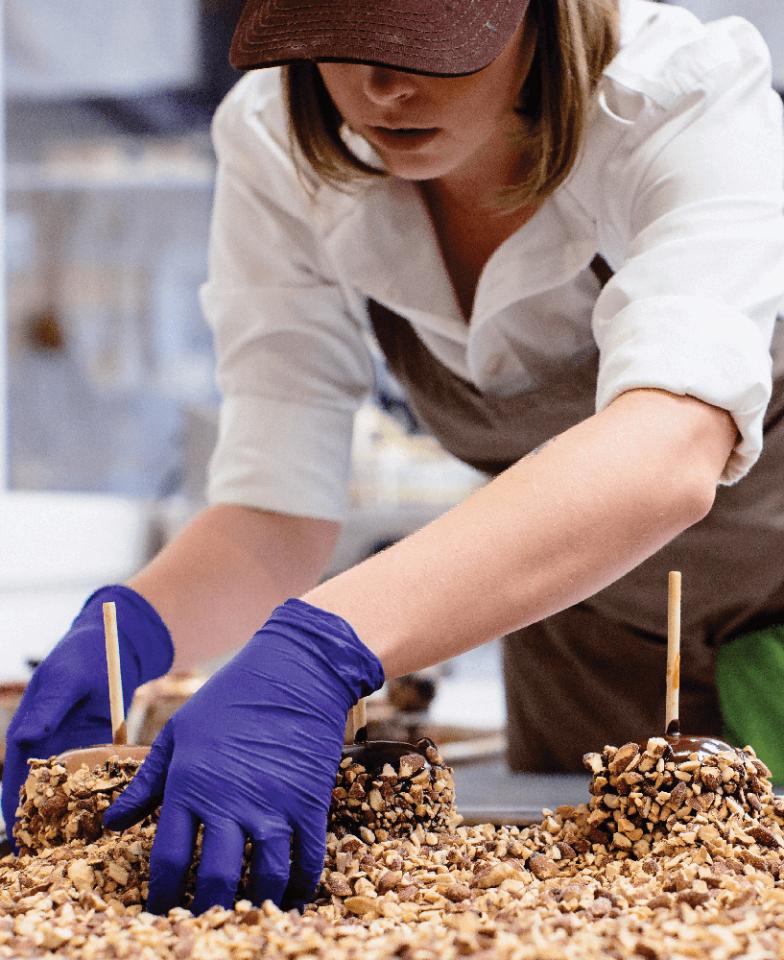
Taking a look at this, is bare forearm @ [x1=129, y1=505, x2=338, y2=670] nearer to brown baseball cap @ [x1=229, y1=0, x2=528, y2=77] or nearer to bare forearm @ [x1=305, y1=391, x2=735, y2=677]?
bare forearm @ [x1=305, y1=391, x2=735, y2=677]

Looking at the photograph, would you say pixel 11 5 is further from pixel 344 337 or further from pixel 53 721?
pixel 53 721

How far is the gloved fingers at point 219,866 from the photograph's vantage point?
2.96 ft

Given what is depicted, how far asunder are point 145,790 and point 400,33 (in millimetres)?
712

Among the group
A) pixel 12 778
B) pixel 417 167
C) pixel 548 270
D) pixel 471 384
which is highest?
pixel 417 167

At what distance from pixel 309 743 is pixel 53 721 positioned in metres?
0.41

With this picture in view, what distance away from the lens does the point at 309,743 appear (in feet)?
3.22

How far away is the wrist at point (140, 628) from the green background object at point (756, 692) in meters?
0.73

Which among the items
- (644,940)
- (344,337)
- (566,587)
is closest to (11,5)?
(344,337)

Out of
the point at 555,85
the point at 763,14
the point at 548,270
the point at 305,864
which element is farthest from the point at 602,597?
the point at 763,14

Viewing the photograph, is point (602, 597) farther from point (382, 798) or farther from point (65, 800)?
point (65, 800)

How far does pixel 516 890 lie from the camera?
3.15 feet

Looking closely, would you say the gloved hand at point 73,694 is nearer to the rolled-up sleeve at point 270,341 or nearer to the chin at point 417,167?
Result: the rolled-up sleeve at point 270,341

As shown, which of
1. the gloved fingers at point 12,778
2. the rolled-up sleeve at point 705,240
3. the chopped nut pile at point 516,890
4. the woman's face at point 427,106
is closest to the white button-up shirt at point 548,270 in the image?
the rolled-up sleeve at point 705,240

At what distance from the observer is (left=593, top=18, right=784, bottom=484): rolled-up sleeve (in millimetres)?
1127
